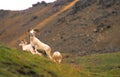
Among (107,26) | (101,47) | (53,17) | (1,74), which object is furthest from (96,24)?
(1,74)

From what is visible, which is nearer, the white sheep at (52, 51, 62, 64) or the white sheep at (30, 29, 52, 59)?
the white sheep at (30, 29, 52, 59)

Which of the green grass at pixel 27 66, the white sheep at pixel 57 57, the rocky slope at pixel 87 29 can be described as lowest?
the green grass at pixel 27 66

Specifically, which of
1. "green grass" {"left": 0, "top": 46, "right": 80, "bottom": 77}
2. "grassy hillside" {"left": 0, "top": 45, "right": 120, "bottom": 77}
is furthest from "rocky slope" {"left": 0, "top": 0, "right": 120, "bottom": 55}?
"green grass" {"left": 0, "top": 46, "right": 80, "bottom": 77}

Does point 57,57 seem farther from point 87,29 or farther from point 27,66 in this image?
point 87,29

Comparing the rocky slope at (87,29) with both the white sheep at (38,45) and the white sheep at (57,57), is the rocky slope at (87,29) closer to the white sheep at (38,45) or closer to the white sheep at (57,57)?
the white sheep at (57,57)

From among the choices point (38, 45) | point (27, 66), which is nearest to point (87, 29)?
point (38, 45)

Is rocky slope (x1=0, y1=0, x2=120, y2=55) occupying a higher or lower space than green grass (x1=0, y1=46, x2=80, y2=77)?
higher

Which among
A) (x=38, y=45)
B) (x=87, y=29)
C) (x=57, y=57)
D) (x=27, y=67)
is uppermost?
(x=87, y=29)

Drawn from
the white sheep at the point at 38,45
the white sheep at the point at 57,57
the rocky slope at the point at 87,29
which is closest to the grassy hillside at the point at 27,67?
the white sheep at the point at 38,45

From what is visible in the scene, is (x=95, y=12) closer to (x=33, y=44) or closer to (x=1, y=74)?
(x=33, y=44)

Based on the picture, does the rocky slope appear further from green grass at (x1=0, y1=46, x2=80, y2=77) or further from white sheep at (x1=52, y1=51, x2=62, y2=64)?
green grass at (x1=0, y1=46, x2=80, y2=77)

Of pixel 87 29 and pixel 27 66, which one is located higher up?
pixel 87 29

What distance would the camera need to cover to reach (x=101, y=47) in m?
121

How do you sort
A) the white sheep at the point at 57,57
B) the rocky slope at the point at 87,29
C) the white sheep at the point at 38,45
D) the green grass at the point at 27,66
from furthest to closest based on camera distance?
1. the rocky slope at the point at 87,29
2. the white sheep at the point at 57,57
3. the white sheep at the point at 38,45
4. the green grass at the point at 27,66
